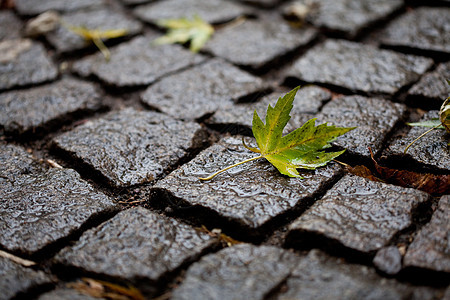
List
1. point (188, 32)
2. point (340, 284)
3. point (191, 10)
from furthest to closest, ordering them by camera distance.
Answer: point (191, 10)
point (188, 32)
point (340, 284)

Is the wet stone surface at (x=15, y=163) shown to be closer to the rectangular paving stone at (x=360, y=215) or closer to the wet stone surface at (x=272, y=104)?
the wet stone surface at (x=272, y=104)

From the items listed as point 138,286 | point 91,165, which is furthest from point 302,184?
point 91,165

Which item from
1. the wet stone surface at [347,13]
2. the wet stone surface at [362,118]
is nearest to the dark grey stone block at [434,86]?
the wet stone surface at [362,118]

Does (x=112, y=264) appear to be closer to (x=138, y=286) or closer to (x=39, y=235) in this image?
(x=138, y=286)

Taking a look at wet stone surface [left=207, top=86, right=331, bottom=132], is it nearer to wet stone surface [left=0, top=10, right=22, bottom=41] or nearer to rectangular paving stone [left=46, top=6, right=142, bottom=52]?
rectangular paving stone [left=46, top=6, right=142, bottom=52]

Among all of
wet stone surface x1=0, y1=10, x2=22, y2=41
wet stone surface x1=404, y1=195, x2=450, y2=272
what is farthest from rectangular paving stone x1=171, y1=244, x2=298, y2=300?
wet stone surface x1=0, y1=10, x2=22, y2=41

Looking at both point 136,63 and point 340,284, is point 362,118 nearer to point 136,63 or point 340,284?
point 340,284

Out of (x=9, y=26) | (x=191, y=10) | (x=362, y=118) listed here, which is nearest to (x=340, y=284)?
(x=362, y=118)
